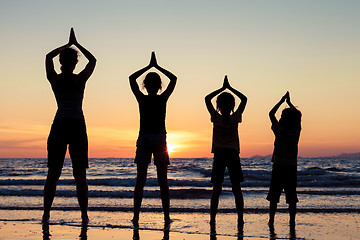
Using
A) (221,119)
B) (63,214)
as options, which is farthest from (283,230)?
(63,214)

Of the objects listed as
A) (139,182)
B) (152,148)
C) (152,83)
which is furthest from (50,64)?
(139,182)

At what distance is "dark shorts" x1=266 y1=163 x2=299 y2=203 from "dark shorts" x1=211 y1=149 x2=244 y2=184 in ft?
1.90

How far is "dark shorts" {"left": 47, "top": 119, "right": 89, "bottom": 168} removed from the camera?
17.0ft

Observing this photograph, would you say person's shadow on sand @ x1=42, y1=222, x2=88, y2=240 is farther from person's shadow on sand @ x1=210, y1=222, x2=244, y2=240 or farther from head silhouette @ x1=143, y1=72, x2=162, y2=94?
head silhouette @ x1=143, y1=72, x2=162, y2=94

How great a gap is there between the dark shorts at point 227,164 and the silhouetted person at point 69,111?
1750mm

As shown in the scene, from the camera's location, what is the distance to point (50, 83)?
17.5ft

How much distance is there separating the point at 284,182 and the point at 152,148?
77.4 inches

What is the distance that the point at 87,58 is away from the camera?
213 inches

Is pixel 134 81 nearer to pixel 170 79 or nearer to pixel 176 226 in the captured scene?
pixel 170 79

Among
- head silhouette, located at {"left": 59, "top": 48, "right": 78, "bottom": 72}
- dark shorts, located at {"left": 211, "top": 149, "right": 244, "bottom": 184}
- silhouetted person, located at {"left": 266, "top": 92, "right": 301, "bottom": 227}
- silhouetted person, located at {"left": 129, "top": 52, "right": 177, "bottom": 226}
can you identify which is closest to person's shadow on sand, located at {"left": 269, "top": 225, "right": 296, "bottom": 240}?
silhouetted person, located at {"left": 266, "top": 92, "right": 301, "bottom": 227}

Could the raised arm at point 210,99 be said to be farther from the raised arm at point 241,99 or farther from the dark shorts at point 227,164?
the dark shorts at point 227,164

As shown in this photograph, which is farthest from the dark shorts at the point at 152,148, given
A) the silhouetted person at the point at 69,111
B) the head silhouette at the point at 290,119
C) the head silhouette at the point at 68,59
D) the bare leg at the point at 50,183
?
the head silhouette at the point at 290,119

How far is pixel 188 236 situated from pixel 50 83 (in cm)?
251

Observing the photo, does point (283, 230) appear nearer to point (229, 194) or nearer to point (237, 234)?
point (237, 234)
